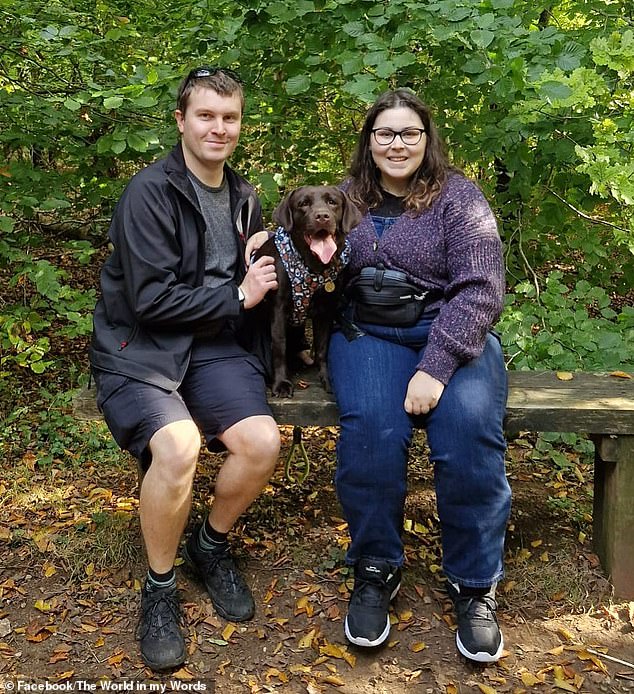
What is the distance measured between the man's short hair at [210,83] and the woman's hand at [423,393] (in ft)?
3.74

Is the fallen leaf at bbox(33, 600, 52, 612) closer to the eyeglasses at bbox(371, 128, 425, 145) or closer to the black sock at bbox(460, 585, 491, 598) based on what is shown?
the black sock at bbox(460, 585, 491, 598)

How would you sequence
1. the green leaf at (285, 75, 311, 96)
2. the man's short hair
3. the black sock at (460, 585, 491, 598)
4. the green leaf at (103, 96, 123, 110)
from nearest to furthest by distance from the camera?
the black sock at (460, 585, 491, 598) → the man's short hair → the green leaf at (103, 96, 123, 110) → the green leaf at (285, 75, 311, 96)

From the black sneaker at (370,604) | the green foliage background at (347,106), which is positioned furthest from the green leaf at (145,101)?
the black sneaker at (370,604)

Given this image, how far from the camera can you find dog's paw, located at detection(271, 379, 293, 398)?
2648 millimetres

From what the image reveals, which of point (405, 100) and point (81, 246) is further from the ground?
point (405, 100)

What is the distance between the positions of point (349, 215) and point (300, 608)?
4.64 ft

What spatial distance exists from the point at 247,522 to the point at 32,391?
7.58 ft

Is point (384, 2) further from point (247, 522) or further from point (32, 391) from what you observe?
point (32, 391)

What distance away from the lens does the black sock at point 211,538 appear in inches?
102

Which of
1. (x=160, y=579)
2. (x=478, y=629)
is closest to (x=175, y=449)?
(x=160, y=579)

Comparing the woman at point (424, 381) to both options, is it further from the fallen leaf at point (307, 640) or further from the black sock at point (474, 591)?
the fallen leaf at point (307, 640)

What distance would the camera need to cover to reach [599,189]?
2.59 meters

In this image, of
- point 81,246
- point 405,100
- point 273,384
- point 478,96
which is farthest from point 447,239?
point 81,246

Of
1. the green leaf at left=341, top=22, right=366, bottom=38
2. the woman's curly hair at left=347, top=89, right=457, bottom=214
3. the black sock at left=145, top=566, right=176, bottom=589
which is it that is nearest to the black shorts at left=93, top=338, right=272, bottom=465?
the black sock at left=145, top=566, right=176, bottom=589
